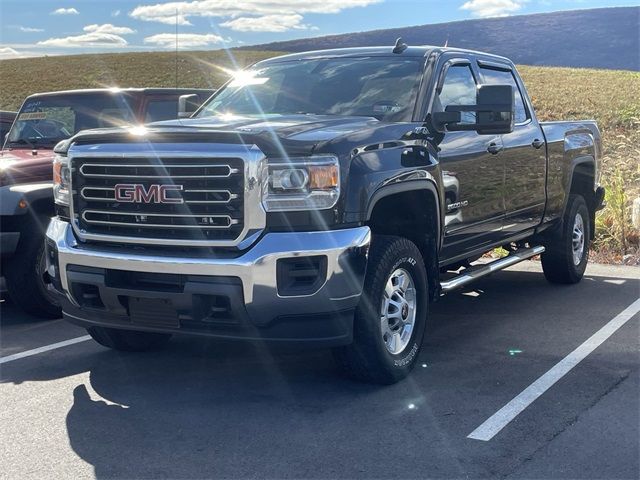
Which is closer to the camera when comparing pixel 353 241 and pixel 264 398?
pixel 353 241

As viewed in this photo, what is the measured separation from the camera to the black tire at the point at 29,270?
6453 mm

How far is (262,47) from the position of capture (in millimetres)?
62719

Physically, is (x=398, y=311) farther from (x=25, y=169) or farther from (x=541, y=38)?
(x=541, y=38)

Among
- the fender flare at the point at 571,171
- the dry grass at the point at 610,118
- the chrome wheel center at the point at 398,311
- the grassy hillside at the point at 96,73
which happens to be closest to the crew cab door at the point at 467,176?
the chrome wheel center at the point at 398,311

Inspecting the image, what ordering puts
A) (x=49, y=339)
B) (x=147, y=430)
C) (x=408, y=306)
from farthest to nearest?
1. (x=49, y=339)
2. (x=408, y=306)
3. (x=147, y=430)

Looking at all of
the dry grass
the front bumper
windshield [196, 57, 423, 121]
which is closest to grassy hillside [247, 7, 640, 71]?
the dry grass

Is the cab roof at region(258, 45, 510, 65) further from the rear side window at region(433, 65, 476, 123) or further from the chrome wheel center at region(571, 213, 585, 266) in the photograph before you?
the chrome wheel center at region(571, 213, 585, 266)

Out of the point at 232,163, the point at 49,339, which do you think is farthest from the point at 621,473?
the point at 49,339

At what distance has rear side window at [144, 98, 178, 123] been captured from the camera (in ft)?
26.1

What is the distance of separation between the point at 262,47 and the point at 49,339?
58428 mm

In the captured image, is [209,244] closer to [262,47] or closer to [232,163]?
[232,163]

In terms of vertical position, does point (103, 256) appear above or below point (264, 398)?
above

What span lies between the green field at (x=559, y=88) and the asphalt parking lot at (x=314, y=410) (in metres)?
3.94

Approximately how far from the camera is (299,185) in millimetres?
4352
